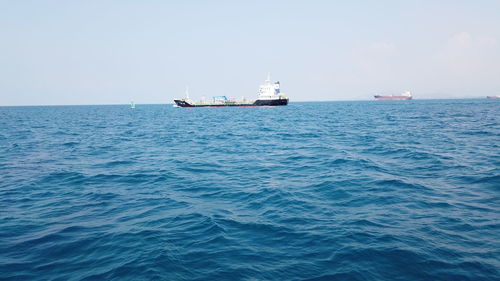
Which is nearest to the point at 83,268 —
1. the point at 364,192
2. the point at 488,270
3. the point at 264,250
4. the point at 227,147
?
the point at 264,250

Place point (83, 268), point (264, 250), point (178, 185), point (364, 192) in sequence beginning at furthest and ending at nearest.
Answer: point (178, 185) → point (364, 192) → point (264, 250) → point (83, 268)

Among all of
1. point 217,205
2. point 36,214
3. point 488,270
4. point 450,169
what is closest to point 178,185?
point 217,205

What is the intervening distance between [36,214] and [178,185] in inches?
188

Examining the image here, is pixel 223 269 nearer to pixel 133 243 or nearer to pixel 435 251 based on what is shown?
pixel 133 243

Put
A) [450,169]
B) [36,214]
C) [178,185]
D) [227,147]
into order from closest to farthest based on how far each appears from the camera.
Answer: [36,214] < [178,185] < [450,169] < [227,147]

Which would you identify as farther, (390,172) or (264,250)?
(390,172)

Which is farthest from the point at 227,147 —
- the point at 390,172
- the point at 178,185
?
the point at 390,172

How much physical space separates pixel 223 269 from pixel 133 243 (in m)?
2.53

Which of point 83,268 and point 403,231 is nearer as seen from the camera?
point 83,268

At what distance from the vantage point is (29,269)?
5668mm

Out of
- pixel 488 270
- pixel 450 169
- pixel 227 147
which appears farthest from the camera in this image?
pixel 227 147

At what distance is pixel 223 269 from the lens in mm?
5602

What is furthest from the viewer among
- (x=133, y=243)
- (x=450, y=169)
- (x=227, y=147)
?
(x=227, y=147)

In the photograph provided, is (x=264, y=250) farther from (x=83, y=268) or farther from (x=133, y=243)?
(x=83, y=268)
